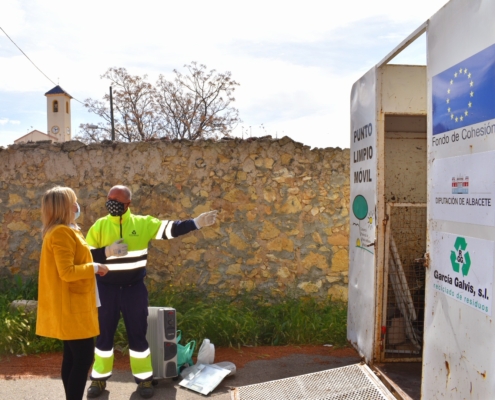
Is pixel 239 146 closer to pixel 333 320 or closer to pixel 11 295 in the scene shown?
pixel 333 320

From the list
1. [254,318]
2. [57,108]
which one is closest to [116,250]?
[254,318]

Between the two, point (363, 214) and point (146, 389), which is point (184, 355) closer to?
point (146, 389)

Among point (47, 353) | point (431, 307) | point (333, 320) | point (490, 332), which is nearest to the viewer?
point (490, 332)

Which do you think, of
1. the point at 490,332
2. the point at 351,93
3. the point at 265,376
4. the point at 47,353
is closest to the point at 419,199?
the point at 351,93

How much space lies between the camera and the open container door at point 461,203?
101 inches

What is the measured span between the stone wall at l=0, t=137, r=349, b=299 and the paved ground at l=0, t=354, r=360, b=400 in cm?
162

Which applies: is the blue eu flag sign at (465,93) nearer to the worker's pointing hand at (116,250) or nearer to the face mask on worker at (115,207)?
the worker's pointing hand at (116,250)

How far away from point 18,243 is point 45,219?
414cm

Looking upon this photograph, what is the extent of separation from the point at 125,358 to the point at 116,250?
1.82m

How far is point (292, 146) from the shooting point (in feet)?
22.8

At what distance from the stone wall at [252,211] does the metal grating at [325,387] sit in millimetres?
2332

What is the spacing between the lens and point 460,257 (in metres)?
2.84

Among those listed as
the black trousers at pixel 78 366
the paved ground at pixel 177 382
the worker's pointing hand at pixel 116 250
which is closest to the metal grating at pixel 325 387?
the paved ground at pixel 177 382

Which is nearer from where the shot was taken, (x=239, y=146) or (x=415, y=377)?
(x=415, y=377)
